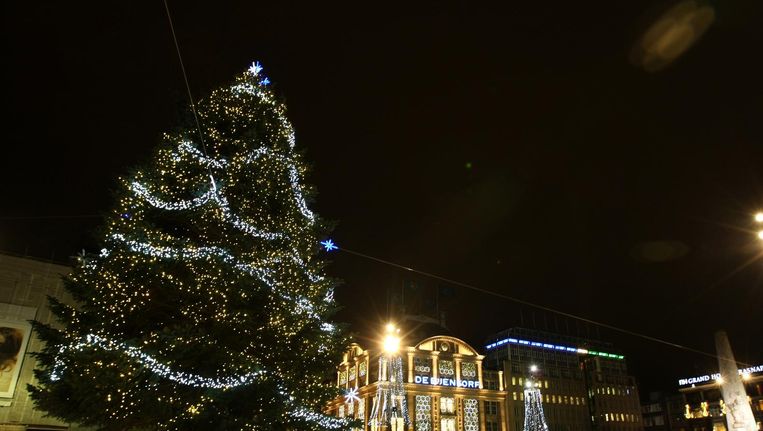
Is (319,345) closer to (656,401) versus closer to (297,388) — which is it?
(297,388)

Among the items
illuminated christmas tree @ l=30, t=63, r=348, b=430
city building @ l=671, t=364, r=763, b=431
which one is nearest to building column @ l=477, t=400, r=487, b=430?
city building @ l=671, t=364, r=763, b=431

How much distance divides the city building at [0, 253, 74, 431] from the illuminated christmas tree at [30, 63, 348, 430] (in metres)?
10.7

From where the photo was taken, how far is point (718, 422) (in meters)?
83.1

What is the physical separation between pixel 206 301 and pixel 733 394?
20.6 metres

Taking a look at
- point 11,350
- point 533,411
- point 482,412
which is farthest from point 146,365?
point 533,411

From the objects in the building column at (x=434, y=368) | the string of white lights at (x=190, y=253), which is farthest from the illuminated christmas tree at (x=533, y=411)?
the string of white lights at (x=190, y=253)

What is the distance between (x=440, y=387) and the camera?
64.0 meters

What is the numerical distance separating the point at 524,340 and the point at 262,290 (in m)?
79.4

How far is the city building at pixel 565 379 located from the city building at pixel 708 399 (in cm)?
961

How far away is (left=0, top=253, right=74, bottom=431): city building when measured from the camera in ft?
65.6

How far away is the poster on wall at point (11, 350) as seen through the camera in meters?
20.0

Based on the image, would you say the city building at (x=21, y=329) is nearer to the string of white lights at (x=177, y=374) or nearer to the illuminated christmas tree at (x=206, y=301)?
the illuminated christmas tree at (x=206, y=301)

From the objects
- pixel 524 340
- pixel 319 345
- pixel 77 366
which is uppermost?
pixel 524 340

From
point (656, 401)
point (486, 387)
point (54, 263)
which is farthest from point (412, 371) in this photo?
point (656, 401)
